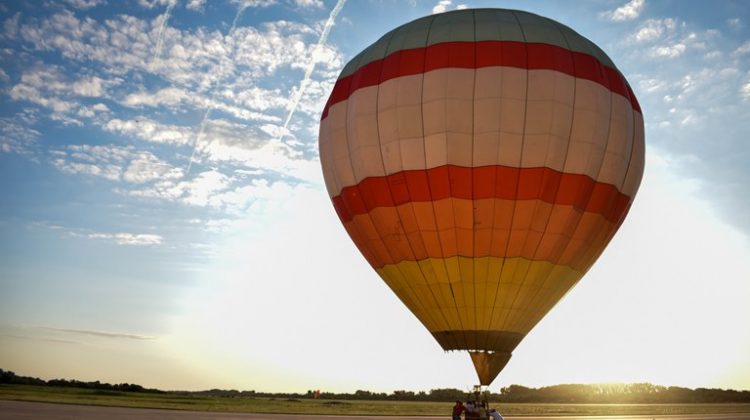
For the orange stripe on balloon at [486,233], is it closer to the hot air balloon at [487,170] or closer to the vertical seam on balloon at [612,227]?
the hot air balloon at [487,170]

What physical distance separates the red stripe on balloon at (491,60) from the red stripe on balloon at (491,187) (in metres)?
3.36

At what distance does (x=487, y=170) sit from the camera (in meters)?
18.8

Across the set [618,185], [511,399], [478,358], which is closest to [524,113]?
[618,185]

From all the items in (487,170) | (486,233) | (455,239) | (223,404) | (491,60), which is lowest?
(223,404)

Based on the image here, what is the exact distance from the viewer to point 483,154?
738 inches

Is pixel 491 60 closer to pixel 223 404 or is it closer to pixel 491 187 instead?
pixel 491 187

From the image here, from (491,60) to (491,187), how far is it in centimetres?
408

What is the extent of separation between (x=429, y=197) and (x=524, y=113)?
3.81 metres

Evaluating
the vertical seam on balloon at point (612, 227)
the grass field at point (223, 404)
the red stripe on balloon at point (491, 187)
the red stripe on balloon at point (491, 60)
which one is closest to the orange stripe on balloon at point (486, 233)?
the red stripe on balloon at point (491, 187)

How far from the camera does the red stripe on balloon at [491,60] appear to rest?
19688 millimetres

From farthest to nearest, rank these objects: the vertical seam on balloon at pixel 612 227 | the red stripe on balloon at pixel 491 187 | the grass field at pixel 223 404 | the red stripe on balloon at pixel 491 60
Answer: the grass field at pixel 223 404 < the vertical seam on balloon at pixel 612 227 < the red stripe on balloon at pixel 491 60 < the red stripe on balloon at pixel 491 187

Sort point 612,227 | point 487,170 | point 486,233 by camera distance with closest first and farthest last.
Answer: point 487,170 < point 486,233 < point 612,227

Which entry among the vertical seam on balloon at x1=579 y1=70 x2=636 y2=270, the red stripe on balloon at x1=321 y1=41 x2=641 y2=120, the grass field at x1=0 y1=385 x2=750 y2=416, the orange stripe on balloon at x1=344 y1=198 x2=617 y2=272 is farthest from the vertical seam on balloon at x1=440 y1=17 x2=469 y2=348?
the grass field at x1=0 y1=385 x2=750 y2=416

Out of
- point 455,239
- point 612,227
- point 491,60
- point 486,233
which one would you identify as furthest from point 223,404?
point 491,60
